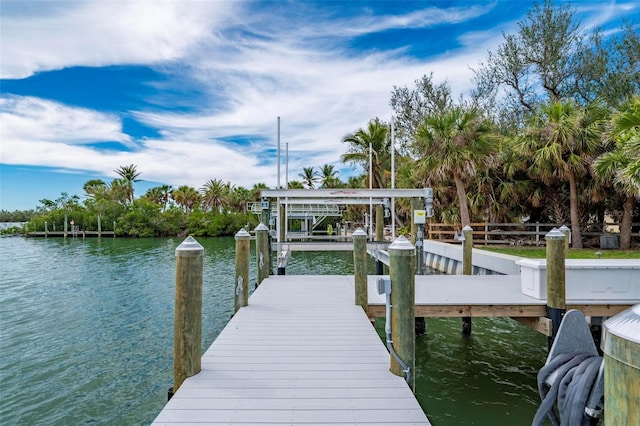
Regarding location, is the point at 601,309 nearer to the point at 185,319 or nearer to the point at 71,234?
the point at 185,319

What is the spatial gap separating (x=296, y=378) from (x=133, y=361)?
5324 millimetres

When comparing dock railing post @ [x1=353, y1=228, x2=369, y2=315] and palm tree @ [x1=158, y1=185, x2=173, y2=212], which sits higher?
palm tree @ [x1=158, y1=185, x2=173, y2=212]

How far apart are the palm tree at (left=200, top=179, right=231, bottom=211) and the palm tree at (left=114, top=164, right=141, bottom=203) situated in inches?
483

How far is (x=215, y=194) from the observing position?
60.5m

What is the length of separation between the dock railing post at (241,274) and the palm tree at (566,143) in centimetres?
1338

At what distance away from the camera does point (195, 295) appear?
379 centimetres

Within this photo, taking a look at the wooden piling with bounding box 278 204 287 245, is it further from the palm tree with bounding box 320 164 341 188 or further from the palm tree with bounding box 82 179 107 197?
the palm tree with bounding box 82 179 107 197

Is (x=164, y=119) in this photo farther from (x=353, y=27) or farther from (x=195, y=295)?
(x=195, y=295)

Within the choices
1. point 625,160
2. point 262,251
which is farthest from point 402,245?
point 625,160

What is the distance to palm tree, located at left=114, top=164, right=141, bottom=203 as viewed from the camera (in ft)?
209

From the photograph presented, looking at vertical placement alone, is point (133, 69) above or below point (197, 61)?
above

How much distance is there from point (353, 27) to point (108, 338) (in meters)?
17.7

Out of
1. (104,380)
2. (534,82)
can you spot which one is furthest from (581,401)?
(534,82)

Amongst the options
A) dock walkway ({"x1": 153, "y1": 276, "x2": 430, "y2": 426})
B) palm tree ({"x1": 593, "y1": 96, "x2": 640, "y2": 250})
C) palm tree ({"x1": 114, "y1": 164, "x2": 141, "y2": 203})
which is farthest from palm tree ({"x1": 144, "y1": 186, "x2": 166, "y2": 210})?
dock walkway ({"x1": 153, "y1": 276, "x2": 430, "y2": 426})
